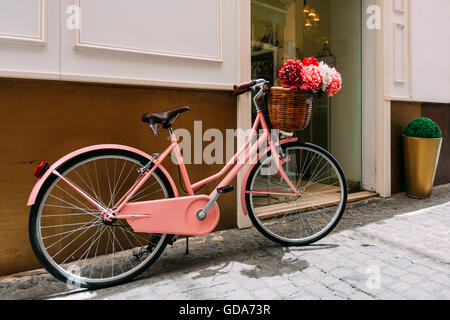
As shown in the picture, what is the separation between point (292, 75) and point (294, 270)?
148 cm

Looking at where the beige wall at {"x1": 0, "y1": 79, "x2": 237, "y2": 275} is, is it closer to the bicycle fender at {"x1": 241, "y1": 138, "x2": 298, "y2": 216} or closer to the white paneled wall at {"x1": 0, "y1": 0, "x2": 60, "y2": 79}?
the white paneled wall at {"x1": 0, "y1": 0, "x2": 60, "y2": 79}

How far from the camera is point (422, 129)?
4406 mm

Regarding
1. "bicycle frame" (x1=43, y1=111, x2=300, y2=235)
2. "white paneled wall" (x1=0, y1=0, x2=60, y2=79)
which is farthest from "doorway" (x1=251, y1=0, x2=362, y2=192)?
"white paneled wall" (x1=0, y1=0, x2=60, y2=79)

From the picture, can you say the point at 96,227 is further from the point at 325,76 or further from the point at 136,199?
the point at 325,76

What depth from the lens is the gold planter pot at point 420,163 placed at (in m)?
4.40

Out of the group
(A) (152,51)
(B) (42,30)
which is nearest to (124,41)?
(A) (152,51)

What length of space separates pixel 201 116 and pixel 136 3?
110 centimetres

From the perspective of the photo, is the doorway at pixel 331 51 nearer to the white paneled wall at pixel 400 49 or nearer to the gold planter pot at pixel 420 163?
the white paneled wall at pixel 400 49

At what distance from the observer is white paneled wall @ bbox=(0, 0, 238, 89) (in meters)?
2.29

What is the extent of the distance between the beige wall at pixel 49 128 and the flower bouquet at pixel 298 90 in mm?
912

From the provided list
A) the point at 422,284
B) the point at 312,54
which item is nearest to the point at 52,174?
the point at 422,284

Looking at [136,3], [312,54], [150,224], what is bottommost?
[150,224]

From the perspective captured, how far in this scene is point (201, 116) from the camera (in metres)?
3.07
